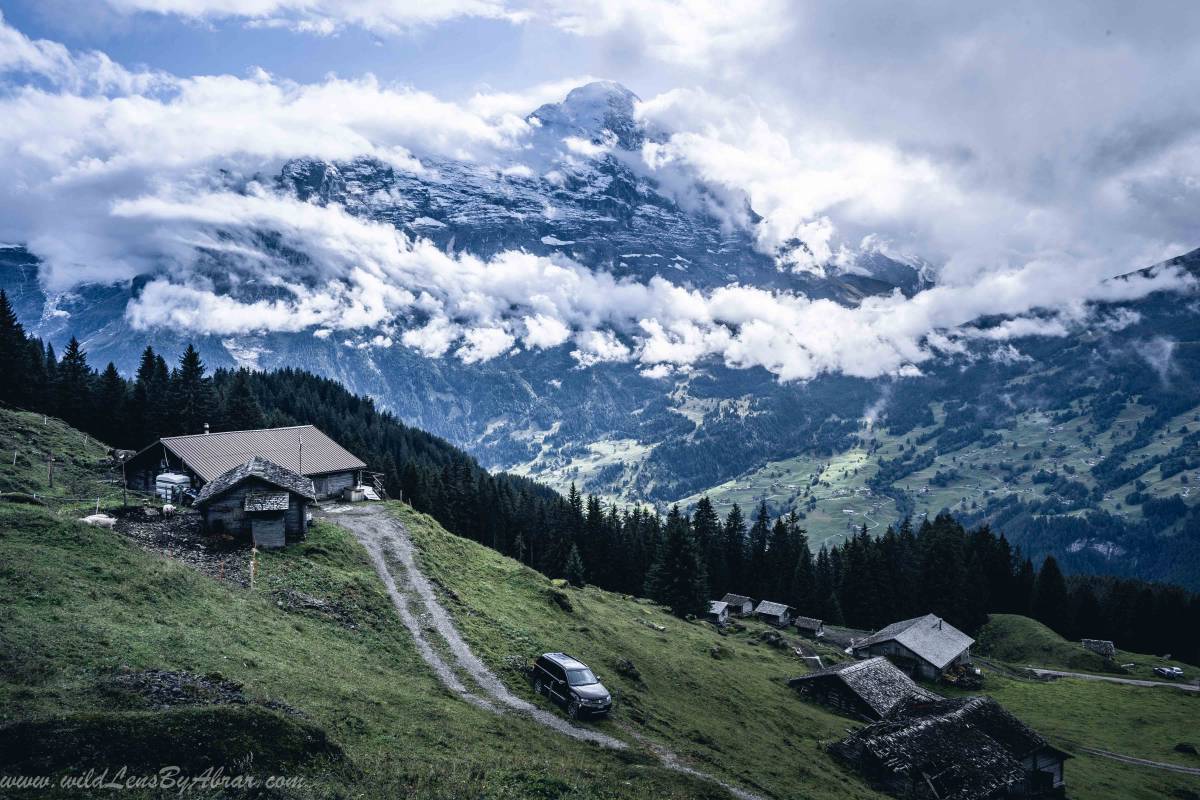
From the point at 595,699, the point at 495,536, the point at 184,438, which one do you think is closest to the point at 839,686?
the point at 595,699

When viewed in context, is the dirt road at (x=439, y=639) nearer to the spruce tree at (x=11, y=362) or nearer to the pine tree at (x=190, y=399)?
the pine tree at (x=190, y=399)

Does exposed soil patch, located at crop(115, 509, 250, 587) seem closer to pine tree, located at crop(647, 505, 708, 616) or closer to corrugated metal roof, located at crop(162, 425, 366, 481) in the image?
corrugated metal roof, located at crop(162, 425, 366, 481)

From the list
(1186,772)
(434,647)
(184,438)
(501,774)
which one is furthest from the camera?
(184,438)

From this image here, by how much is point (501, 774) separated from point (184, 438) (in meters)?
58.3

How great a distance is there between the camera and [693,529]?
135125mm

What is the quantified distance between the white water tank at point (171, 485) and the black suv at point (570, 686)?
42202mm

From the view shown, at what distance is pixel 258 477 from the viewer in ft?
149

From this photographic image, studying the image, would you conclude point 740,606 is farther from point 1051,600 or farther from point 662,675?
point 662,675

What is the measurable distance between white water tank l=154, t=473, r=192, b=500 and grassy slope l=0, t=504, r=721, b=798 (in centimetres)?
2407

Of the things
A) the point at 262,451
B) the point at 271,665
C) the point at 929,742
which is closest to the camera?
the point at 271,665

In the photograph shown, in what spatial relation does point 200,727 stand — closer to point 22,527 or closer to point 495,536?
point 22,527

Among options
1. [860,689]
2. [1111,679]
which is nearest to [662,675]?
[860,689]

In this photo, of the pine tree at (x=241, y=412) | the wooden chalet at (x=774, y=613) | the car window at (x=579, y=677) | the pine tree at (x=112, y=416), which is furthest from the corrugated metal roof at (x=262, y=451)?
the wooden chalet at (x=774, y=613)

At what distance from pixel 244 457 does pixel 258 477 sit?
22796 millimetres
